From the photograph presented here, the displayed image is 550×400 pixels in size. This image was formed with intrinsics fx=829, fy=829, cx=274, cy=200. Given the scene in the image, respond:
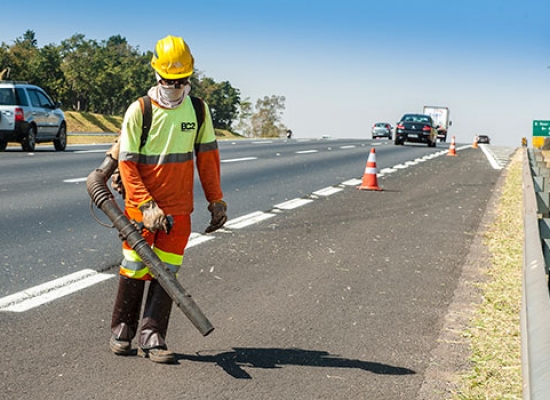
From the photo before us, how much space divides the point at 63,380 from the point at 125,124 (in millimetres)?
1353

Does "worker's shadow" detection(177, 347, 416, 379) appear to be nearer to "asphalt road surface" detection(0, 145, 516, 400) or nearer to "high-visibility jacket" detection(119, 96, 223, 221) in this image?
"asphalt road surface" detection(0, 145, 516, 400)

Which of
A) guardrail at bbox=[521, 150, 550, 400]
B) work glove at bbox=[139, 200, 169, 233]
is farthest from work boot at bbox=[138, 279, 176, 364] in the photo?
guardrail at bbox=[521, 150, 550, 400]

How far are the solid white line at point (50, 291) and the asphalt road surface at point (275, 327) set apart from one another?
0.12 meters

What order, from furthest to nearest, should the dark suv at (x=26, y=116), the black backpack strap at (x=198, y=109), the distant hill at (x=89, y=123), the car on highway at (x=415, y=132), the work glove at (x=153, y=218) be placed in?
1. the distant hill at (x=89, y=123)
2. the car on highway at (x=415, y=132)
3. the dark suv at (x=26, y=116)
4. the black backpack strap at (x=198, y=109)
5. the work glove at (x=153, y=218)

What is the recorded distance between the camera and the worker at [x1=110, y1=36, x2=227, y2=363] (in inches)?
173

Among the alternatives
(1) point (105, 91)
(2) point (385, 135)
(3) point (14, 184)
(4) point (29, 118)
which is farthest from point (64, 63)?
(3) point (14, 184)

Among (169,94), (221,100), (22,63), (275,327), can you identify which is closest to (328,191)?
(275,327)

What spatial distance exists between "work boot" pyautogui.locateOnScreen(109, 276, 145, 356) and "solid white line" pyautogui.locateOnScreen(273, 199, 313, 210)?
755 cm

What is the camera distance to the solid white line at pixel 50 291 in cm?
557

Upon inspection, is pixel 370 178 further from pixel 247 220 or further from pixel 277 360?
pixel 277 360

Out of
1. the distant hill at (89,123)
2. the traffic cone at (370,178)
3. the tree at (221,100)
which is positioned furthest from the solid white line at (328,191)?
the tree at (221,100)

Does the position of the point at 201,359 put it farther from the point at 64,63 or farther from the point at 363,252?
the point at 64,63

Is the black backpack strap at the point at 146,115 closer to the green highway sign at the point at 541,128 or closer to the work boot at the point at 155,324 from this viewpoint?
the work boot at the point at 155,324

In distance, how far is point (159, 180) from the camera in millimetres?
4523
